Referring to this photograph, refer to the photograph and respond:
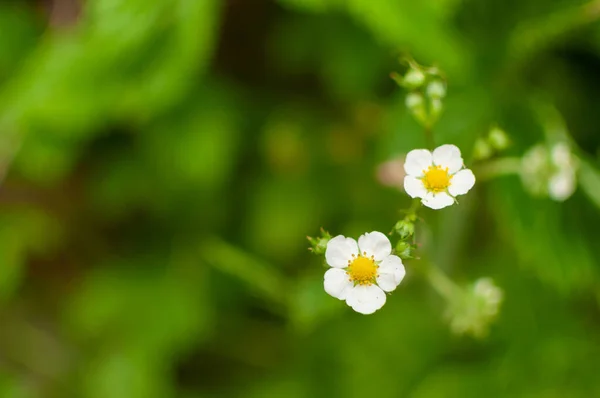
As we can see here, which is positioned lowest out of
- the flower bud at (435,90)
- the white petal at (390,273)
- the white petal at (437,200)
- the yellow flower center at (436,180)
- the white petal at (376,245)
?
the white petal at (390,273)

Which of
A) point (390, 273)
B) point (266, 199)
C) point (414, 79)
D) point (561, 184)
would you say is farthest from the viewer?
point (266, 199)

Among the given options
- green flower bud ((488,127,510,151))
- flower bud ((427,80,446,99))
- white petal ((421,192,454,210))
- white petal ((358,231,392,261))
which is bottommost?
white petal ((358,231,392,261))

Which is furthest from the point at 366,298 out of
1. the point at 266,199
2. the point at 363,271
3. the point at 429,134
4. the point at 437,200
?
the point at 266,199

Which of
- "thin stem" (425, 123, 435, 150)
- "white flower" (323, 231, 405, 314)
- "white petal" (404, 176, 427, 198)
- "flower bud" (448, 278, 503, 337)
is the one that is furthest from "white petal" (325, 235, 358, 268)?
"flower bud" (448, 278, 503, 337)

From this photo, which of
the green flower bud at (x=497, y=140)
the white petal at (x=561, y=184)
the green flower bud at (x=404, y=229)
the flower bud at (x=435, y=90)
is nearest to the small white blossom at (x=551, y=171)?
the white petal at (x=561, y=184)

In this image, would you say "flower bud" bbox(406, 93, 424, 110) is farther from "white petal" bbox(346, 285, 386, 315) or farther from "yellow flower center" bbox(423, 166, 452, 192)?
"white petal" bbox(346, 285, 386, 315)

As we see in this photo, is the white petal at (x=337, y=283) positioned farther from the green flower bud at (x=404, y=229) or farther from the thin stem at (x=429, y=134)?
the thin stem at (x=429, y=134)

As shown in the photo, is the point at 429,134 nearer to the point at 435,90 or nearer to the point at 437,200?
the point at 435,90
